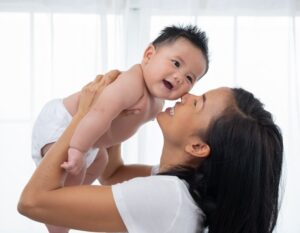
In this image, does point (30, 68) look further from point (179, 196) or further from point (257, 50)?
point (179, 196)

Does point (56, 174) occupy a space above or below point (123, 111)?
below

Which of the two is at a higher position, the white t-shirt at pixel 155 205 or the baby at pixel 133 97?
the baby at pixel 133 97

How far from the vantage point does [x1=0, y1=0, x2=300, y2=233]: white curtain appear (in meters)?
2.33

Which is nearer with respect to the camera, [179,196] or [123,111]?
[179,196]

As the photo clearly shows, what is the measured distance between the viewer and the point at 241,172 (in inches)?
42.4

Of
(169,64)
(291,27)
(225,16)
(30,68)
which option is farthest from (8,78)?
(291,27)

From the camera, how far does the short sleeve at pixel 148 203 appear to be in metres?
1.02

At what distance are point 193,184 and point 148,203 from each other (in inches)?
5.9

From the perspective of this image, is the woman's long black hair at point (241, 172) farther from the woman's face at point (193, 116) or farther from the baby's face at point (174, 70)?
the baby's face at point (174, 70)

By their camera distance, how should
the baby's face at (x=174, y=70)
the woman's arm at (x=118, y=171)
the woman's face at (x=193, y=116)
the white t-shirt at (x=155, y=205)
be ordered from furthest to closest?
1. the woman's arm at (x=118, y=171)
2. the baby's face at (x=174, y=70)
3. the woman's face at (x=193, y=116)
4. the white t-shirt at (x=155, y=205)

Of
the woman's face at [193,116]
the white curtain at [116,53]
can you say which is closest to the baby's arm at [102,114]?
the woman's face at [193,116]

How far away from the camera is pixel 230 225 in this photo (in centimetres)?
109

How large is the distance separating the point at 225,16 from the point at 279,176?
1.48m

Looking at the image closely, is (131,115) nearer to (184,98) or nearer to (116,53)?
(184,98)
